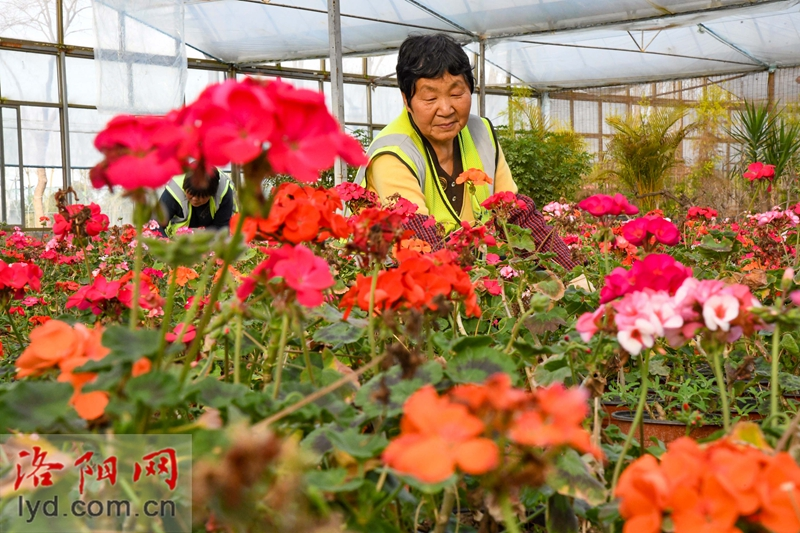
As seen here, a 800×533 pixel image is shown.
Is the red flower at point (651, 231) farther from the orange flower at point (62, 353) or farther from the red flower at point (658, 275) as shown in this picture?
the orange flower at point (62, 353)

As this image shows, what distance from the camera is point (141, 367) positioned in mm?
566

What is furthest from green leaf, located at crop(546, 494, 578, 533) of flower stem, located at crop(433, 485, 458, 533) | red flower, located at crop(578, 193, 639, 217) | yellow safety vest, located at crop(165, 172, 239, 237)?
yellow safety vest, located at crop(165, 172, 239, 237)

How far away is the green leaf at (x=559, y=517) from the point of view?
74cm

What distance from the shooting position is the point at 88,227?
165 centimetres

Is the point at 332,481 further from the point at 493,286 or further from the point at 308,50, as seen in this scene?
the point at 308,50

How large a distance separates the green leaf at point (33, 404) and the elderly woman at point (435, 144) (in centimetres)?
192

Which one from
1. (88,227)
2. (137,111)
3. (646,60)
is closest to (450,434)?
(88,227)

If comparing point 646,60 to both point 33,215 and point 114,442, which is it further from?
point 114,442

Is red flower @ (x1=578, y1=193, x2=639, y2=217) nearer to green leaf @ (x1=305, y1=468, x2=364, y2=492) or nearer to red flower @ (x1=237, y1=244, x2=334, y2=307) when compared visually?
red flower @ (x1=237, y1=244, x2=334, y2=307)

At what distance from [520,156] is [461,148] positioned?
11.2 m

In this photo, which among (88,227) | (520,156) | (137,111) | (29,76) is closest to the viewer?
(88,227)

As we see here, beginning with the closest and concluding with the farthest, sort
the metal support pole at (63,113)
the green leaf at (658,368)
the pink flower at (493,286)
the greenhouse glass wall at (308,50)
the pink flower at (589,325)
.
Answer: the pink flower at (589,325) → the pink flower at (493,286) → the green leaf at (658,368) → the greenhouse glass wall at (308,50) → the metal support pole at (63,113)

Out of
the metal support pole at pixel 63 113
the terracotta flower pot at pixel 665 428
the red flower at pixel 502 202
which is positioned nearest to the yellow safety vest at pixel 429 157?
the red flower at pixel 502 202

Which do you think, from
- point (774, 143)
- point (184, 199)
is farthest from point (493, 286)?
point (774, 143)
